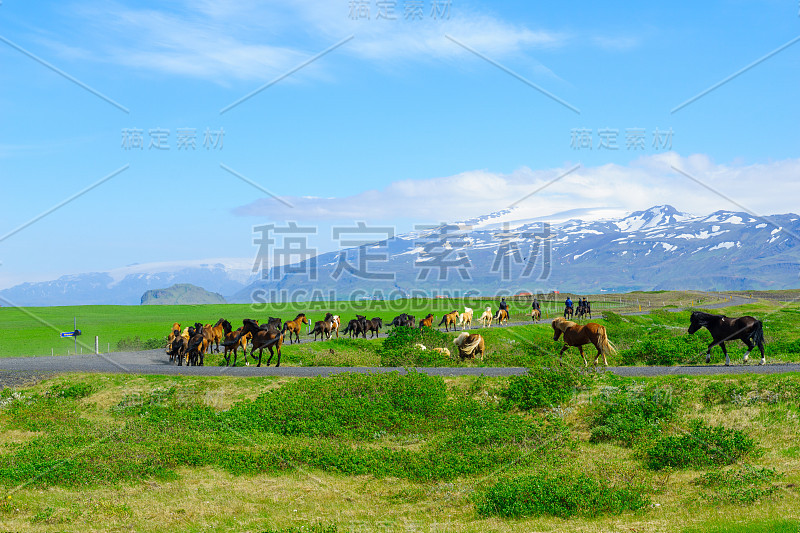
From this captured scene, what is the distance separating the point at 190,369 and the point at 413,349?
40.3 feet

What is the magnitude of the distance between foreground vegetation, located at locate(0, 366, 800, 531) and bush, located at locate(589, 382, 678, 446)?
7cm

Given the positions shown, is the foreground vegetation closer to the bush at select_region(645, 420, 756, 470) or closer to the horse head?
the bush at select_region(645, 420, 756, 470)

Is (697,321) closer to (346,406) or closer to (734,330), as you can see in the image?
(734,330)

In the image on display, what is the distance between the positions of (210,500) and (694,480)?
12.2m

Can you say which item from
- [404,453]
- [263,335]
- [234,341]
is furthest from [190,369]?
[404,453]

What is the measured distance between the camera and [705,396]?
21688mm

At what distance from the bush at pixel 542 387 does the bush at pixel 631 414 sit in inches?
63.3

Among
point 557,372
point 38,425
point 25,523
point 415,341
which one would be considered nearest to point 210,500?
point 25,523

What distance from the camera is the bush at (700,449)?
16625 mm

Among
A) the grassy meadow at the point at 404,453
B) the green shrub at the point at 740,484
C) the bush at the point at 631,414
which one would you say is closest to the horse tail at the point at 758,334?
the grassy meadow at the point at 404,453

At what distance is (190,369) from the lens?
32844 millimetres

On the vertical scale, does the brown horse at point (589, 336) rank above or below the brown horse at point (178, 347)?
above

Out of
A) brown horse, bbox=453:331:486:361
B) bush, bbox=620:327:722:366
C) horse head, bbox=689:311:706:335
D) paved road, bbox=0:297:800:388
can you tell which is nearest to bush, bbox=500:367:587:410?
paved road, bbox=0:297:800:388

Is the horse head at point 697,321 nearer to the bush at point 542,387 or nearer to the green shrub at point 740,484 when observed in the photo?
the bush at point 542,387
